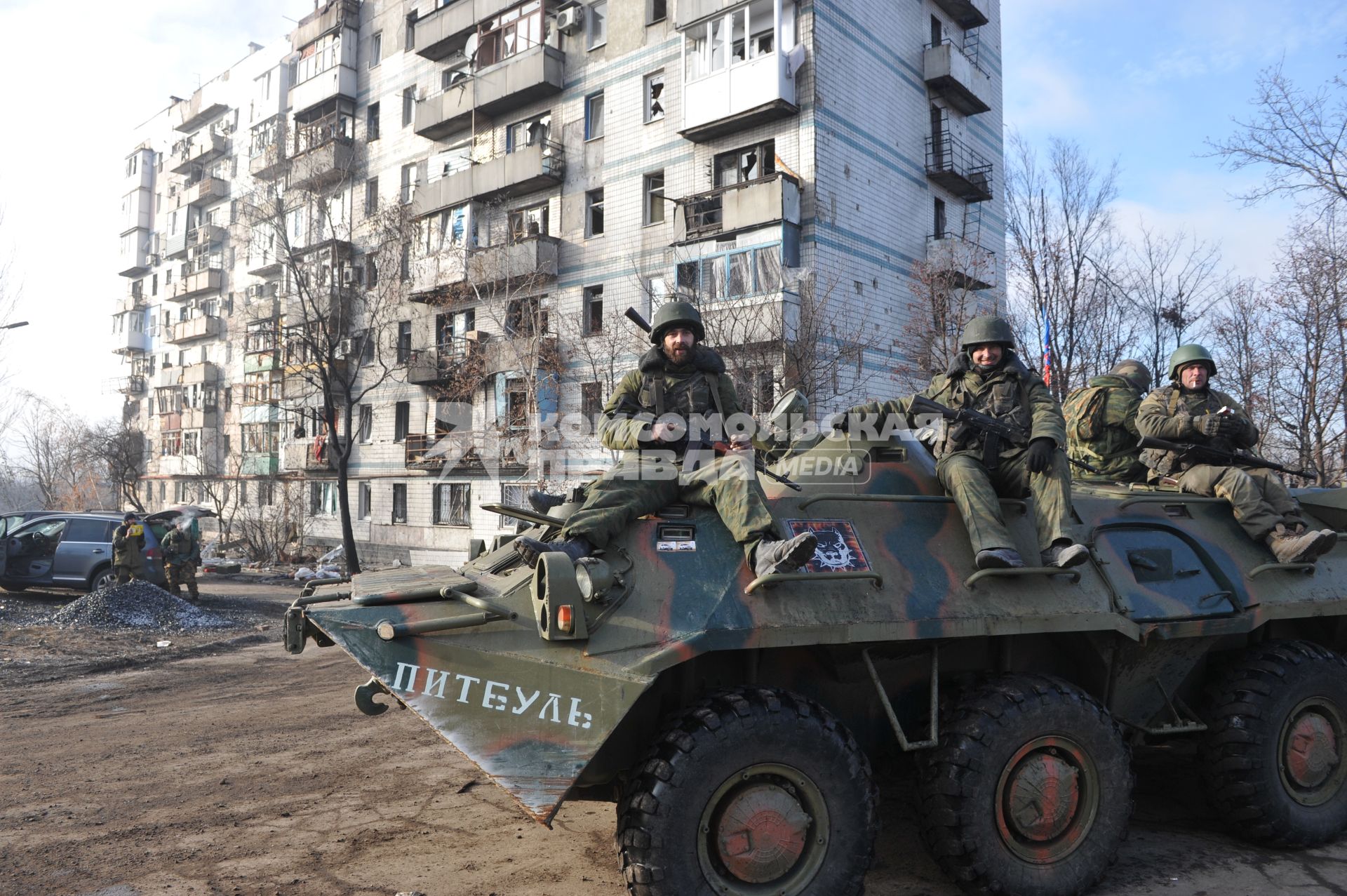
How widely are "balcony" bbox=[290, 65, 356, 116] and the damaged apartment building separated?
0.47 ft

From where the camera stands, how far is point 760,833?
390 cm

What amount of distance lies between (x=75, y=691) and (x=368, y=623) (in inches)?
315

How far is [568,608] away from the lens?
3869 mm

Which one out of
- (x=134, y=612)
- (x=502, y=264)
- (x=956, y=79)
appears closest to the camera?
(x=134, y=612)

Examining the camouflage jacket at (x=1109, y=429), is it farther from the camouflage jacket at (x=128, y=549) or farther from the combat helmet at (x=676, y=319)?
the camouflage jacket at (x=128, y=549)

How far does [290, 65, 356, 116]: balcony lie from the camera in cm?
3044

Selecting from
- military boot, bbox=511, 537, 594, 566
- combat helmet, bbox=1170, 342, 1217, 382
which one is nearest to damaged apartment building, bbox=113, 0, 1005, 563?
combat helmet, bbox=1170, 342, 1217, 382

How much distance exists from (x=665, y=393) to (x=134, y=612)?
1241 cm

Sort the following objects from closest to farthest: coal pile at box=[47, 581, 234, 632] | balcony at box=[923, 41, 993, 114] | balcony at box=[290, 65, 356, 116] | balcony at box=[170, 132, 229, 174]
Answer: coal pile at box=[47, 581, 234, 632], balcony at box=[923, 41, 993, 114], balcony at box=[290, 65, 356, 116], balcony at box=[170, 132, 229, 174]

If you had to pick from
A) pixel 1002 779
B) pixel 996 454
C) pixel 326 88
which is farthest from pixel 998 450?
pixel 326 88

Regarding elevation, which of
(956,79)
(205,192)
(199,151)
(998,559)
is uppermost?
(199,151)

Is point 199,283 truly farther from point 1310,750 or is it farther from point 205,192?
point 1310,750

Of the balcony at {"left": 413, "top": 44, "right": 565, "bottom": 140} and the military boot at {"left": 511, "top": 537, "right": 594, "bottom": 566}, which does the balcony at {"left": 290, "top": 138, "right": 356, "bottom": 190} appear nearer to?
the balcony at {"left": 413, "top": 44, "right": 565, "bottom": 140}

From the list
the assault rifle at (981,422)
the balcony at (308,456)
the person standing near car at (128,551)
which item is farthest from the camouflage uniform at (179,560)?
the assault rifle at (981,422)
